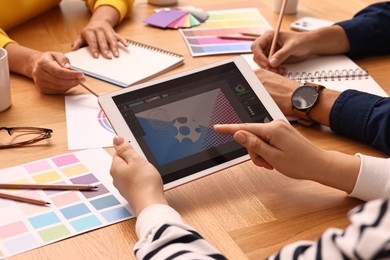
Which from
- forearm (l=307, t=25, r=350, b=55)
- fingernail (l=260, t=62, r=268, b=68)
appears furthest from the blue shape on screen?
forearm (l=307, t=25, r=350, b=55)

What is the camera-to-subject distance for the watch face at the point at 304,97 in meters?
1.22

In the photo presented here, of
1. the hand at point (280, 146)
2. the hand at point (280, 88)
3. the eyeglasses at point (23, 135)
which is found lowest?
the eyeglasses at point (23, 135)

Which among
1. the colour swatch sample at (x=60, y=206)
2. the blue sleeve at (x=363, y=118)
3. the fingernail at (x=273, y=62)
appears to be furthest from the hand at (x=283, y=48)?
the colour swatch sample at (x=60, y=206)

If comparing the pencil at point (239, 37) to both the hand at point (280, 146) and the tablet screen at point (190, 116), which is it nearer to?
the tablet screen at point (190, 116)

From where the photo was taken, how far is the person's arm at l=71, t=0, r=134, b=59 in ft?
4.86

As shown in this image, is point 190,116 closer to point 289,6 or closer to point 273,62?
point 273,62

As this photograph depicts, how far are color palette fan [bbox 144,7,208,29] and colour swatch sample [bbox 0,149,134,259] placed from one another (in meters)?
0.67

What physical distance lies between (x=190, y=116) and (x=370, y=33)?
71cm

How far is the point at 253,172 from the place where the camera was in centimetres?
107

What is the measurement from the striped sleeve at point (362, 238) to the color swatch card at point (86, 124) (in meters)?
0.61

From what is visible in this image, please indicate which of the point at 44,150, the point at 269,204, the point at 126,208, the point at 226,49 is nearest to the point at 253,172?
the point at 269,204

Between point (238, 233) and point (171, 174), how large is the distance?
0.15 m

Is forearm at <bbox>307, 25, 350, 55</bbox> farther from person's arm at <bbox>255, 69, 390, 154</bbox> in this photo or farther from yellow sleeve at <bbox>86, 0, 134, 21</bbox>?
yellow sleeve at <bbox>86, 0, 134, 21</bbox>

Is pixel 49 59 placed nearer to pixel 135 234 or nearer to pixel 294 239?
pixel 135 234
